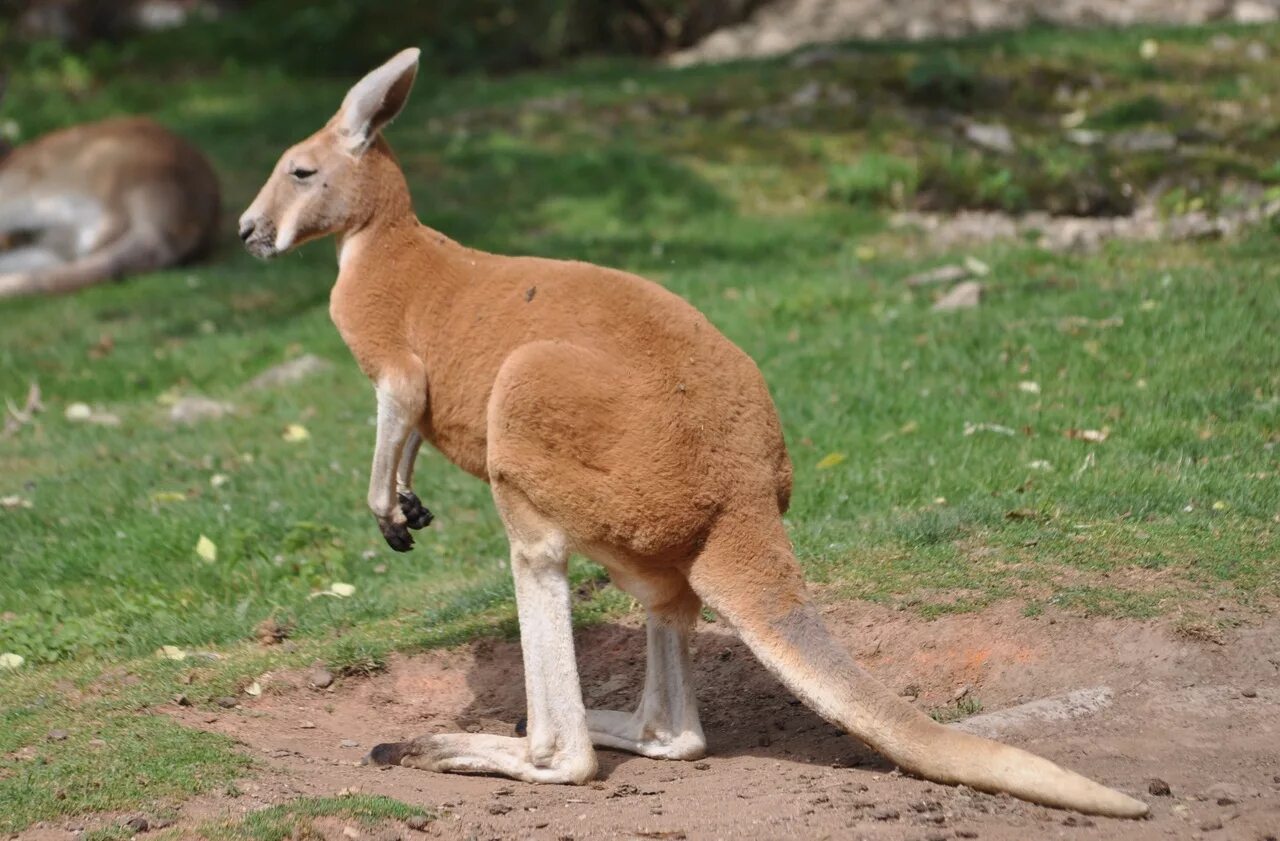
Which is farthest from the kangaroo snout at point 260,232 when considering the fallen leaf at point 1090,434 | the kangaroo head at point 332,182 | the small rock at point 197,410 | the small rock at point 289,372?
the small rock at point 289,372

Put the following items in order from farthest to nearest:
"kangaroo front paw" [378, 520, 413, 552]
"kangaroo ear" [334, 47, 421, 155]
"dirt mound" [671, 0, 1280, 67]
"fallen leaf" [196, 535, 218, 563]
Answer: "dirt mound" [671, 0, 1280, 67] < "fallen leaf" [196, 535, 218, 563] < "kangaroo front paw" [378, 520, 413, 552] < "kangaroo ear" [334, 47, 421, 155]

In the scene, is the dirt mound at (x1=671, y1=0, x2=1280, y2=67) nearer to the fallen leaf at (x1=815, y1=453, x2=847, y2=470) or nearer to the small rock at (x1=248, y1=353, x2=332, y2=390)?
the small rock at (x1=248, y1=353, x2=332, y2=390)

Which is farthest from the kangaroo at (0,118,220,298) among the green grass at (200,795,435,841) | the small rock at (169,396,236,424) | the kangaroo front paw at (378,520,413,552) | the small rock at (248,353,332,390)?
the green grass at (200,795,435,841)

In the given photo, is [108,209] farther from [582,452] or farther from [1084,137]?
[582,452]

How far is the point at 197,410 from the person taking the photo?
851cm

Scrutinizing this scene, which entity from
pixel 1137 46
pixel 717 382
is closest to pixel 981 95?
pixel 1137 46

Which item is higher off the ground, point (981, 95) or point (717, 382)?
point (717, 382)

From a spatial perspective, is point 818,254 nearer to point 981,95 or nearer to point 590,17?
point 981,95

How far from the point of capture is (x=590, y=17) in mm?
16562

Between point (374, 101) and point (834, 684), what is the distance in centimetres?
211

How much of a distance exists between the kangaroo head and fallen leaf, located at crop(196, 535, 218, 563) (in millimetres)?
1952

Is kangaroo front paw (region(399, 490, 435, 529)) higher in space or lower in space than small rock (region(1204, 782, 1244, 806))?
higher

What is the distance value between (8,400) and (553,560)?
5918mm

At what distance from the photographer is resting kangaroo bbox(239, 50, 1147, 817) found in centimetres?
410
